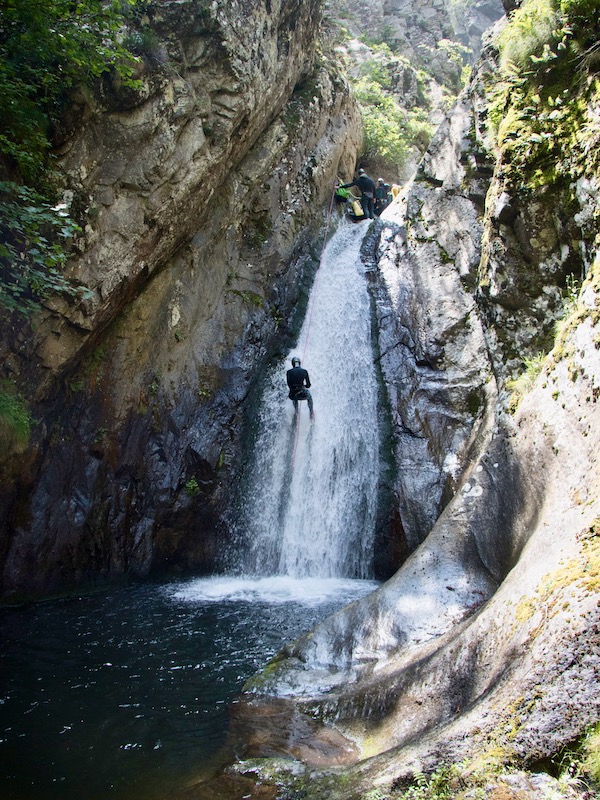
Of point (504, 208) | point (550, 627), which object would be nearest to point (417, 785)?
point (550, 627)

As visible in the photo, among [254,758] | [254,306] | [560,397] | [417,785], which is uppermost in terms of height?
[254,306]

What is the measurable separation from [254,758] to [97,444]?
7925 millimetres

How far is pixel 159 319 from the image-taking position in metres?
12.4

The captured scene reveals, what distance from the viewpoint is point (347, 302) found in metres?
15.5

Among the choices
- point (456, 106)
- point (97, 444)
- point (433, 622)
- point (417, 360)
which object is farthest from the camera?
point (456, 106)

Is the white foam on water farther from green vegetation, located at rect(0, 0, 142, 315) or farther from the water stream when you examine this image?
green vegetation, located at rect(0, 0, 142, 315)

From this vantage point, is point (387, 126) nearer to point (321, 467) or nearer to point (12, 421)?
point (321, 467)

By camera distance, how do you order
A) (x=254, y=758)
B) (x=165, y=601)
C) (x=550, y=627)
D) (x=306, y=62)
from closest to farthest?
(x=550, y=627), (x=254, y=758), (x=165, y=601), (x=306, y=62)

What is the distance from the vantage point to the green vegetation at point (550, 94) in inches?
257

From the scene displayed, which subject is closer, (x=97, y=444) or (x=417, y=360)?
(x=97, y=444)

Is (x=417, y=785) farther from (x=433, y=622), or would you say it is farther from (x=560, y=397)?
(x=560, y=397)

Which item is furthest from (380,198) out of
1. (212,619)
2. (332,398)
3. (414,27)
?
(414,27)

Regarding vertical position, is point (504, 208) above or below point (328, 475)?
above

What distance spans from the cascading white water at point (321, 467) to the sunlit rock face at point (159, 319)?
742 mm
